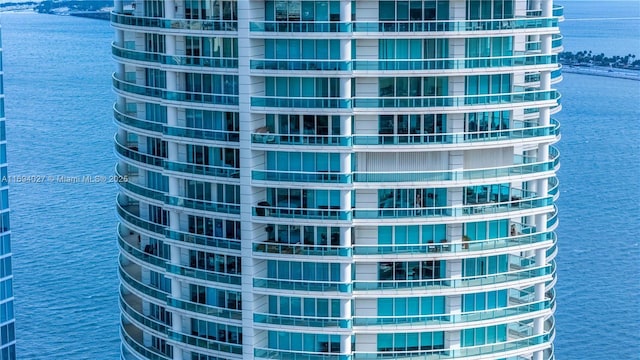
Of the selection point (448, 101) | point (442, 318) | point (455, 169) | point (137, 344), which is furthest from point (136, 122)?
point (442, 318)

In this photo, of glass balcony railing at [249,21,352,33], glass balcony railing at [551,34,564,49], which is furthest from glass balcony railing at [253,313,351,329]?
glass balcony railing at [551,34,564,49]

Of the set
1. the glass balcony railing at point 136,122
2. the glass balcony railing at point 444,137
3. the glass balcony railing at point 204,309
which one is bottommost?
the glass balcony railing at point 204,309

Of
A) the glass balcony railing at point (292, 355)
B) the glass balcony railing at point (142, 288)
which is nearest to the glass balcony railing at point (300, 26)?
the glass balcony railing at point (142, 288)

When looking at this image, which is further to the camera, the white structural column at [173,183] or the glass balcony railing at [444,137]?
the white structural column at [173,183]

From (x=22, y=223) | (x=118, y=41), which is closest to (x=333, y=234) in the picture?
(x=118, y=41)

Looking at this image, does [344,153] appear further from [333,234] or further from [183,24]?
[183,24]

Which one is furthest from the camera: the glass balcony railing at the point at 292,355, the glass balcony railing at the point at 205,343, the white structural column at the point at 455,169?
the glass balcony railing at the point at 205,343

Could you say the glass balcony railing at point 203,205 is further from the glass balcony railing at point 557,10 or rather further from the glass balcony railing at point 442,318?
the glass balcony railing at point 557,10
